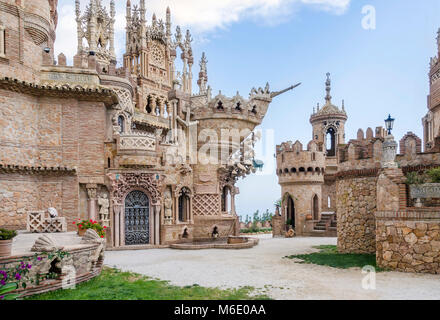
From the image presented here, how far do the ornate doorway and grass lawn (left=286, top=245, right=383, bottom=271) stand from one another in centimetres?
829

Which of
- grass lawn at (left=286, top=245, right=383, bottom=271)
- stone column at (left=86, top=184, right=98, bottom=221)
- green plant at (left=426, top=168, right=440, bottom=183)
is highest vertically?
green plant at (left=426, top=168, right=440, bottom=183)

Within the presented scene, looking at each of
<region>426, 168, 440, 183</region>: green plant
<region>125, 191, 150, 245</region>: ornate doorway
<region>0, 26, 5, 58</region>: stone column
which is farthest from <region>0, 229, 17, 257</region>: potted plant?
<region>426, 168, 440, 183</region>: green plant

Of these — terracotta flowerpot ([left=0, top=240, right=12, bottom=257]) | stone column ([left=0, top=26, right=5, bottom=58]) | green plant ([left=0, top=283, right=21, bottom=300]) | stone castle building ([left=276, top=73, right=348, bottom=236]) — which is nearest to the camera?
green plant ([left=0, top=283, right=21, bottom=300])

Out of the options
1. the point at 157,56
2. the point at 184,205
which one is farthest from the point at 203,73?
the point at 184,205

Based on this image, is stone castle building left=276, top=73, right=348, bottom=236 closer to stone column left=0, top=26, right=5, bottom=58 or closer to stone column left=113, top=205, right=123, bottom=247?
stone column left=113, top=205, right=123, bottom=247

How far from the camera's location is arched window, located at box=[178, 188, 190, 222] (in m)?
23.4

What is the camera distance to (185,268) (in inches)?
564

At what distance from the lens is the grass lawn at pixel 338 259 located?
47.6 ft

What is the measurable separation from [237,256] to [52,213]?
8.24 m

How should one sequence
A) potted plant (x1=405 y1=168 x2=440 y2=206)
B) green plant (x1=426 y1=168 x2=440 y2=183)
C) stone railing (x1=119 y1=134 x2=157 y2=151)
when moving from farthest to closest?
stone railing (x1=119 y1=134 x2=157 y2=151)
green plant (x1=426 y1=168 x2=440 y2=183)
potted plant (x1=405 y1=168 x2=440 y2=206)

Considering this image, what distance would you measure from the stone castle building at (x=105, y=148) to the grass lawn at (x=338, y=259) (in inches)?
315

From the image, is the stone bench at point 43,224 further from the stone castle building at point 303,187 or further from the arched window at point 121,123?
the stone castle building at point 303,187
